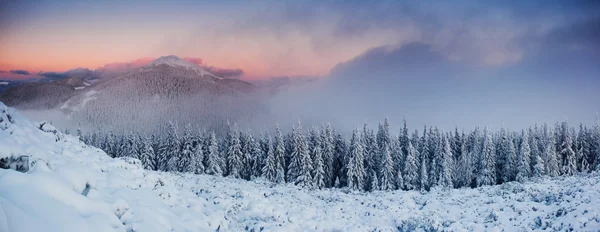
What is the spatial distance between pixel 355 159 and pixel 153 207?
44.6 metres

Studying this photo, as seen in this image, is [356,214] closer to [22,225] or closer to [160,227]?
[160,227]

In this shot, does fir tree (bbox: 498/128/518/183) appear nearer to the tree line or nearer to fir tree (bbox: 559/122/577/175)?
the tree line

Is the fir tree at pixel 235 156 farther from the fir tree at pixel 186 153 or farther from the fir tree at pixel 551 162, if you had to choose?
the fir tree at pixel 551 162

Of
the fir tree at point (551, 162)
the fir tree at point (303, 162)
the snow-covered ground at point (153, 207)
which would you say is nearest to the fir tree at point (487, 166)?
the fir tree at point (551, 162)

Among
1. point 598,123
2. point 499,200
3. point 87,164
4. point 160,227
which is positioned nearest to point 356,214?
point 499,200

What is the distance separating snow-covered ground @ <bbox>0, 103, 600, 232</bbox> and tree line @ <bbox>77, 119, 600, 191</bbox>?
2874 centimetres

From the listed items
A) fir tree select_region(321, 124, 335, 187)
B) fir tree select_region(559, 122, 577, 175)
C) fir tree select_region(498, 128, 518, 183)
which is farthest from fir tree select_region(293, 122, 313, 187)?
fir tree select_region(559, 122, 577, 175)

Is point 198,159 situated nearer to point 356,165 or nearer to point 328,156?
point 328,156

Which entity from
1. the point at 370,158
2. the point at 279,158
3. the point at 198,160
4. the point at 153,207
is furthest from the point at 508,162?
the point at 153,207

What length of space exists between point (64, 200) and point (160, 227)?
10.3ft

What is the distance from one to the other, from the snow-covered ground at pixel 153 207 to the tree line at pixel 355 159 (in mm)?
28739

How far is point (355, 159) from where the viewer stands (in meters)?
53.7

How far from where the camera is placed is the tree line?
5372 centimetres

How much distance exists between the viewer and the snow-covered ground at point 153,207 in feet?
25.4
